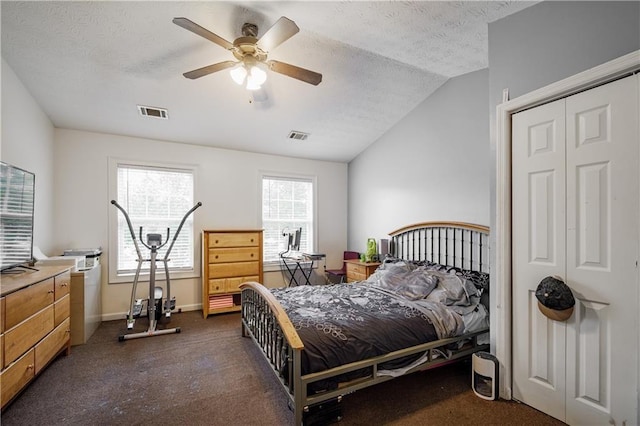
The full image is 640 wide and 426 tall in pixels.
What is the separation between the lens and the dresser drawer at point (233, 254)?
401 cm

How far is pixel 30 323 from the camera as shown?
2.16 meters

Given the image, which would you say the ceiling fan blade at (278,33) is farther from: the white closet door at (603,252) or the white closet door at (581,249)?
the white closet door at (603,252)

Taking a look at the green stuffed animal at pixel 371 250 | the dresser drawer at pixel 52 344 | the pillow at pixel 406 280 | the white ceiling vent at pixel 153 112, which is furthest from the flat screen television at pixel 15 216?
the green stuffed animal at pixel 371 250

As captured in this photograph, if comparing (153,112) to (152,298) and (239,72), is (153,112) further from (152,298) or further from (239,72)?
(152,298)

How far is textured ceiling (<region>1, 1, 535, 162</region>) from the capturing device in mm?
2217

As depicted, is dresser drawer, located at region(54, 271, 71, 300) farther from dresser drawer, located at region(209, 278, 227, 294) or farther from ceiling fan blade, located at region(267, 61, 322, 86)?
ceiling fan blade, located at region(267, 61, 322, 86)

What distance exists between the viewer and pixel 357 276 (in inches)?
172

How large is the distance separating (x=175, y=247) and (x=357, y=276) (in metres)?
2.81

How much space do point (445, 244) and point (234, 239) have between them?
287cm

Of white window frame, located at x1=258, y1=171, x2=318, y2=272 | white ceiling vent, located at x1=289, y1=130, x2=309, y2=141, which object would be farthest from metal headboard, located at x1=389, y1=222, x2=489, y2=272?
white ceiling vent, located at x1=289, y1=130, x2=309, y2=141

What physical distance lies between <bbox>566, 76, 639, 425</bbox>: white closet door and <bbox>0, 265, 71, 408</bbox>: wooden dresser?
3760 millimetres

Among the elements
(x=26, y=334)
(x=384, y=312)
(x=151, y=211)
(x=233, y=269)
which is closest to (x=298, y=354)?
(x=384, y=312)

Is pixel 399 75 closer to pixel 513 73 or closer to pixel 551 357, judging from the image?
pixel 513 73

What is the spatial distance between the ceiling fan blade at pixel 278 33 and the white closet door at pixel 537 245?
1.81 metres
